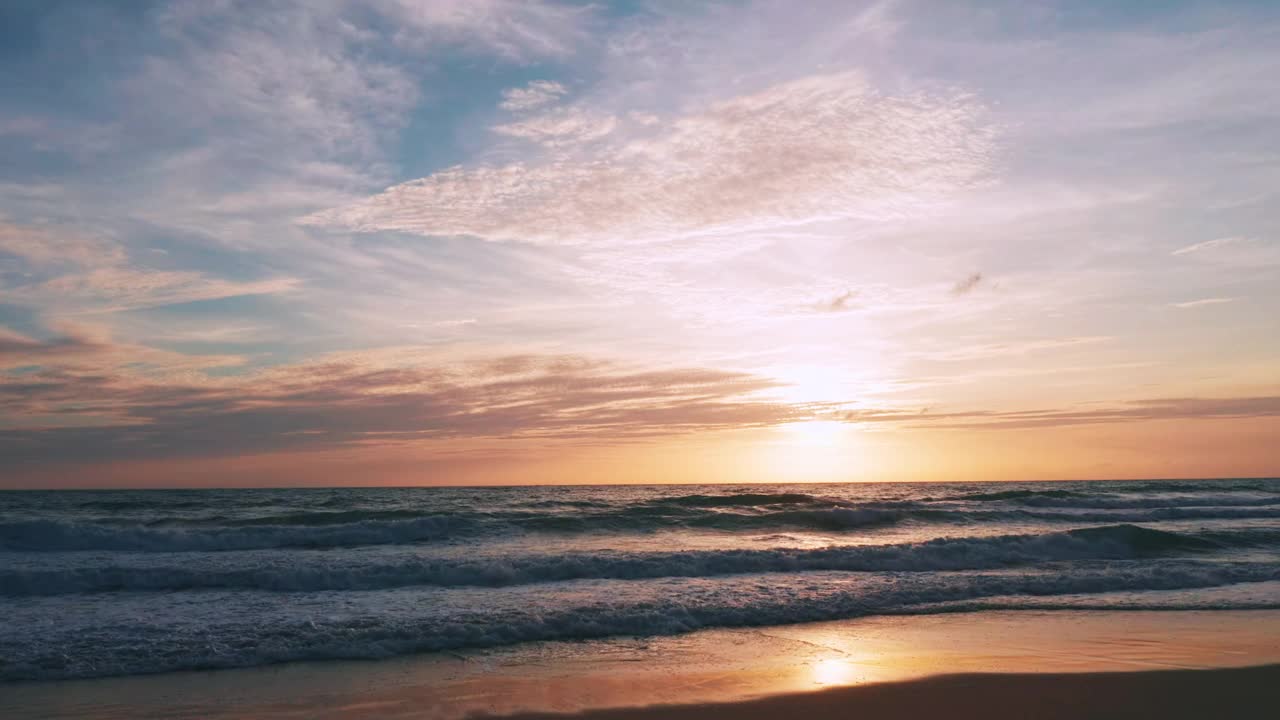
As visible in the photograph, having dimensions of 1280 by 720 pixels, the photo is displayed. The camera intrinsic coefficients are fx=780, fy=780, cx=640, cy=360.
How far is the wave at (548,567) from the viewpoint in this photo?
1435 cm

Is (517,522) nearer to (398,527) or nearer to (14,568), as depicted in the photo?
(398,527)

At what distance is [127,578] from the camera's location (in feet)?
47.8

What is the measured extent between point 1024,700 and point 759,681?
8.38ft

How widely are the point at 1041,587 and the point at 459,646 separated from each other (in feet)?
33.9

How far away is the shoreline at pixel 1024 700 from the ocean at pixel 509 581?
141 inches

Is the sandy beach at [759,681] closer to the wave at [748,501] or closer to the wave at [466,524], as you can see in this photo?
the wave at [466,524]

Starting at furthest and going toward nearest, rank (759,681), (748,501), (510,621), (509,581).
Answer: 1. (748,501)
2. (509,581)
3. (510,621)
4. (759,681)

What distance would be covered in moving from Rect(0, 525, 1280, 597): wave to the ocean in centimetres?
6

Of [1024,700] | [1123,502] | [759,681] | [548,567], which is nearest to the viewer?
[1024,700]

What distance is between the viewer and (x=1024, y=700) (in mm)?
7531

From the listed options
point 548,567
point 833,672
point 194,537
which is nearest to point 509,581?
point 548,567

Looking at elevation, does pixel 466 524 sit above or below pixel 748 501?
above

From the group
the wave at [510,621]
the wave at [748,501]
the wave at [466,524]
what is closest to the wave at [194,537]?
the wave at [466,524]

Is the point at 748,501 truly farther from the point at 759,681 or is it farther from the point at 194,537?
the point at 759,681
